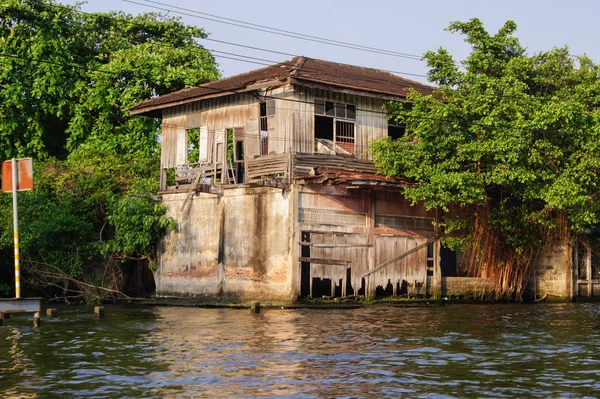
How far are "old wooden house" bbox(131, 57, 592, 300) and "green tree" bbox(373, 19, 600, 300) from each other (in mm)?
896

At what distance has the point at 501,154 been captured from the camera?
24516 mm

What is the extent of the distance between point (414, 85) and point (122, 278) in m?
12.6

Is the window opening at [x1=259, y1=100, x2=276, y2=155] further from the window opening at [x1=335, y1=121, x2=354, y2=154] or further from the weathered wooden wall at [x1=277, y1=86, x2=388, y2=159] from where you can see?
the window opening at [x1=335, y1=121, x2=354, y2=154]

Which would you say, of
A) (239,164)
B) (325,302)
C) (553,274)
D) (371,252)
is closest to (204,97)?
(239,164)

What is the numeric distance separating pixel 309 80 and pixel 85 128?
44.2 feet

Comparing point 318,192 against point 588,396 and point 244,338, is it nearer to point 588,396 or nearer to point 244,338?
point 244,338

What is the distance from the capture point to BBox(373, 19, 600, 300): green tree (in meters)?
24.7

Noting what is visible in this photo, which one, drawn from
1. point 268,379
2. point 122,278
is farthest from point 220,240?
point 268,379

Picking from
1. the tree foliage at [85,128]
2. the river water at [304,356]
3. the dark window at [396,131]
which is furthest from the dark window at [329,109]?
the river water at [304,356]

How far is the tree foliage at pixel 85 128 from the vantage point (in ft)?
90.7

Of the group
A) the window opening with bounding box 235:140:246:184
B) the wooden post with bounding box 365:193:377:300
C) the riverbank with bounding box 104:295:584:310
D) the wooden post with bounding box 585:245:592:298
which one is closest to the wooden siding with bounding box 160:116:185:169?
the window opening with bounding box 235:140:246:184

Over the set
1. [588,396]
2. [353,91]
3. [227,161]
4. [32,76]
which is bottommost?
[588,396]

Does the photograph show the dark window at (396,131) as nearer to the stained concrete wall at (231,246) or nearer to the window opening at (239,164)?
the window opening at (239,164)

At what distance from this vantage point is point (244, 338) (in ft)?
54.7
